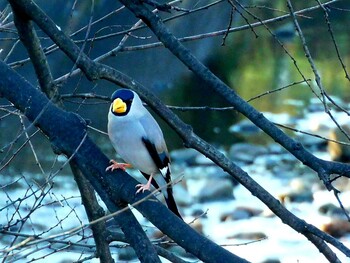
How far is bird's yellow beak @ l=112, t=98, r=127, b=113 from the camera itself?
3723 mm

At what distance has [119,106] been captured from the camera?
12.3 ft

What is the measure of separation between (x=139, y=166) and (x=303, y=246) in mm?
7540

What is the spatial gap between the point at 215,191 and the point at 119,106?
9380mm

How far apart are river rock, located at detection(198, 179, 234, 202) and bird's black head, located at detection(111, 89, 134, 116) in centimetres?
915

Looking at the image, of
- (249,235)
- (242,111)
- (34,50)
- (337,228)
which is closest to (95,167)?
(242,111)

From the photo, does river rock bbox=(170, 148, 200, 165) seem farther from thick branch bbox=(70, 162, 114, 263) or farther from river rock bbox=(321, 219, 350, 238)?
thick branch bbox=(70, 162, 114, 263)

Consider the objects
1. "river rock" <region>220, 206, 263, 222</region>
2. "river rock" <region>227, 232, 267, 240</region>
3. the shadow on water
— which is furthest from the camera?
the shadow on water

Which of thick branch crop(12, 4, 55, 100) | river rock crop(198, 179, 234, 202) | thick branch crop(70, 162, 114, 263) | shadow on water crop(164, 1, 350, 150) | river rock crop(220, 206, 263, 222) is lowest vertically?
thick branch crop(70, 162, 114, 263)

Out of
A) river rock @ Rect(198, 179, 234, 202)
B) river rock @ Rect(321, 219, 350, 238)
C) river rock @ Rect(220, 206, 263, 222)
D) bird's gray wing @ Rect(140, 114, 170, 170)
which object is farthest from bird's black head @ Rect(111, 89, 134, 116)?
river rock @ Rect(198, 179, 234, 202)

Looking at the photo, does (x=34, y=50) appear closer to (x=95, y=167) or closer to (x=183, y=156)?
(x=95, y=167)

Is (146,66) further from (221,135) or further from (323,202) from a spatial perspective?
(323,202)

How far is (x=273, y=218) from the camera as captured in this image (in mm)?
12211

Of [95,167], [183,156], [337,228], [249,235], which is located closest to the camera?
[95,167]

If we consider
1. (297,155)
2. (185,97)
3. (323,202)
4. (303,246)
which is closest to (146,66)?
(185,97)
